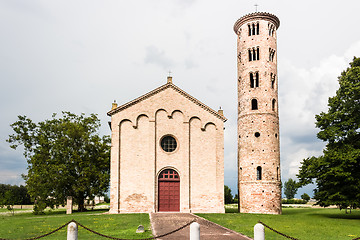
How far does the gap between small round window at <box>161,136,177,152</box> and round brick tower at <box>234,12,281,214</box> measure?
22.6 feet

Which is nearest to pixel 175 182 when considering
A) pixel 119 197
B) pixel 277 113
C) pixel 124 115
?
pixel 119 197

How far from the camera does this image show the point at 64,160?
3503 centimetres

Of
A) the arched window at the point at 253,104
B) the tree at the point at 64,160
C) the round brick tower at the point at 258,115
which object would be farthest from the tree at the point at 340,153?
the tree at the point at 64,160

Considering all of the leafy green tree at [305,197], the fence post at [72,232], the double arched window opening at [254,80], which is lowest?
the leafy green tree at [305,197]

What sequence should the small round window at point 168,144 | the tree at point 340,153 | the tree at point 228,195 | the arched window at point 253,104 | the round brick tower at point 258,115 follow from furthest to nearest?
the tree at point 228,195 → the arched window at point 253,104 → the round brick tower at point 258,115 → the small round window at point 168,144 → the tree at point 340,153

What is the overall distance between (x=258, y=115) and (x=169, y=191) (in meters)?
11.1

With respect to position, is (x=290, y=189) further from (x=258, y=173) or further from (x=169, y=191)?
(x=169, y=191)

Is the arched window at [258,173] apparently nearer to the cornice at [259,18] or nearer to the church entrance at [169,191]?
the church entrance at [169,191]

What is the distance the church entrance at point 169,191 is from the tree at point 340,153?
1052cm

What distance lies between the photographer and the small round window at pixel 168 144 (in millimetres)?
30125

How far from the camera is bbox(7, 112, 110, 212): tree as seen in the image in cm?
3356

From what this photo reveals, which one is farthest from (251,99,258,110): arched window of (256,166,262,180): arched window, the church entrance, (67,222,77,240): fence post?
(67,222,77,240): fence post

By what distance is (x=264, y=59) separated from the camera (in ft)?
108

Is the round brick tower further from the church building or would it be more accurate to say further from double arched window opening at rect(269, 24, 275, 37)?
the church building
